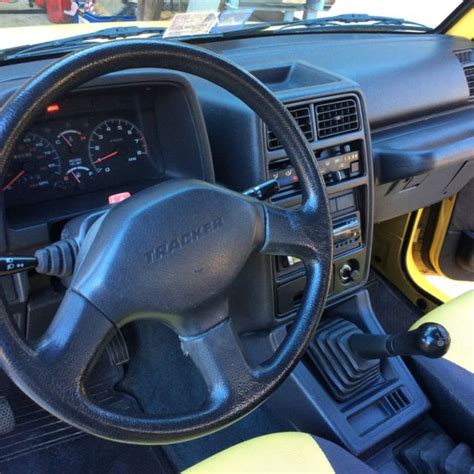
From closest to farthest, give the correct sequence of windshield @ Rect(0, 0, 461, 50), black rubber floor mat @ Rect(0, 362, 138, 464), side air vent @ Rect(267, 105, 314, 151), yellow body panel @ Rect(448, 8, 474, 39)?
1. side air vent @ Rect(267, 105, 314, 151)
2. windshield @ Rect(0, 0, 461, 50)
3. black rubber floor mat @ Rect(0, 362, 138, 464)
4. yellow body panel @ Rect(448, 8, 474, 39)

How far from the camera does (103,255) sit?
913 mm

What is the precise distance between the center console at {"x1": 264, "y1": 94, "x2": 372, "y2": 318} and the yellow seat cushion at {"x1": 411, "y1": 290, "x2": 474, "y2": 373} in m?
0.24

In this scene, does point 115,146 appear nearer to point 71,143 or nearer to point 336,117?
point 71,143

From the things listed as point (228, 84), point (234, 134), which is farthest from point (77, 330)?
point (234, 134)

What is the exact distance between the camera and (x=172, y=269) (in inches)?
36.5

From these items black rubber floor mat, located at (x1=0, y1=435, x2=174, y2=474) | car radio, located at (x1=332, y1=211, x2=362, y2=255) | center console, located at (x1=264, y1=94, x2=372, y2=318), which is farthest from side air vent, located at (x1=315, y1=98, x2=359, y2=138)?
black rubber floor mat, located at (x1=0, y1=435, x2=174, y2=474)

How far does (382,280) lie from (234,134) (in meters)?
1.18

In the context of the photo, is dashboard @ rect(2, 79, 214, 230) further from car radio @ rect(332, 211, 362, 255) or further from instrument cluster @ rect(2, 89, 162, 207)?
car radio @ rect(332, 211, 362, 255)

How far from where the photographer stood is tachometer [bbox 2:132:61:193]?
3.96 ft

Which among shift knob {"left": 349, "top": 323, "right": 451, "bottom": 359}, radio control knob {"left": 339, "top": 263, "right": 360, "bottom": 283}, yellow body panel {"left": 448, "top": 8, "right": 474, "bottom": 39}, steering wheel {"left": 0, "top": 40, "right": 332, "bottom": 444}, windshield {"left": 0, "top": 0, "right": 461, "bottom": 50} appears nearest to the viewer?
steering wheel {"left": 0, "top": 40, "right": 332, "bottom": 444}

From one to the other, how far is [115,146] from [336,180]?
1.72 feet

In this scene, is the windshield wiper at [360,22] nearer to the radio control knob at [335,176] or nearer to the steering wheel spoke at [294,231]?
the radio control knob at [335,176]

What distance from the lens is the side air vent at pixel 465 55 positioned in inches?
80.5

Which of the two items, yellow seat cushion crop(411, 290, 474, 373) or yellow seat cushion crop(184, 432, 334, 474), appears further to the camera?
yellow seat cushion crop(411, 290, 474, 373)
